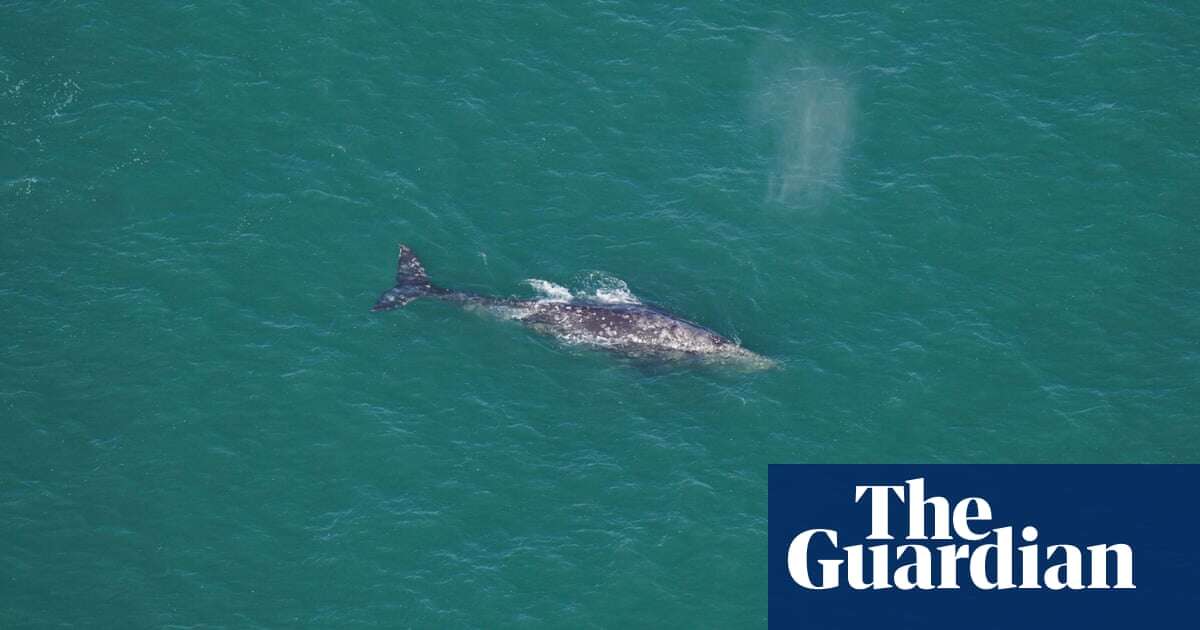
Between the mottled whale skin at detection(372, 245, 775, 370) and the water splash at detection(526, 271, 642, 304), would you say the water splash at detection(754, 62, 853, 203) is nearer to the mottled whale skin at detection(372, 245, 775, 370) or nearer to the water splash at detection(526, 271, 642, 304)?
the water splash at detection(526, 271, 642, 304)

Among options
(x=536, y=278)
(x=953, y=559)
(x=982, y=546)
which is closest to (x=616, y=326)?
(x=536, y=278)

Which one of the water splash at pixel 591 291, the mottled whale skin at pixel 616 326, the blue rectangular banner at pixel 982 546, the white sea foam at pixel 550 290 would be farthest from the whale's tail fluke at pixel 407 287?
the blue rectangular banner at pixel 982 546

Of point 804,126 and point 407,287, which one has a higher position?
point 804,126

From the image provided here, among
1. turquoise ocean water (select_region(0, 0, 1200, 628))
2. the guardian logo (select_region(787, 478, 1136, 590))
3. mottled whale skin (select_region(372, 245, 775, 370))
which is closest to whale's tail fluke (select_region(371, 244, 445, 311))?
mottled whale skin (select_region(372, 245, 775, 370))

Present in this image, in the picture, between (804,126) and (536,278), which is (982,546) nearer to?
(536,278)

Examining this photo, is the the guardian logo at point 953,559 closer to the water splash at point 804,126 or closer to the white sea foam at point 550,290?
the white sea foam at point 550,290

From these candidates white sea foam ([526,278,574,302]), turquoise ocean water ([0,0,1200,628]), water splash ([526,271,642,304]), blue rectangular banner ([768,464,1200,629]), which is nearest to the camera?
blue rectangular banner ([768,464,1200,629])
